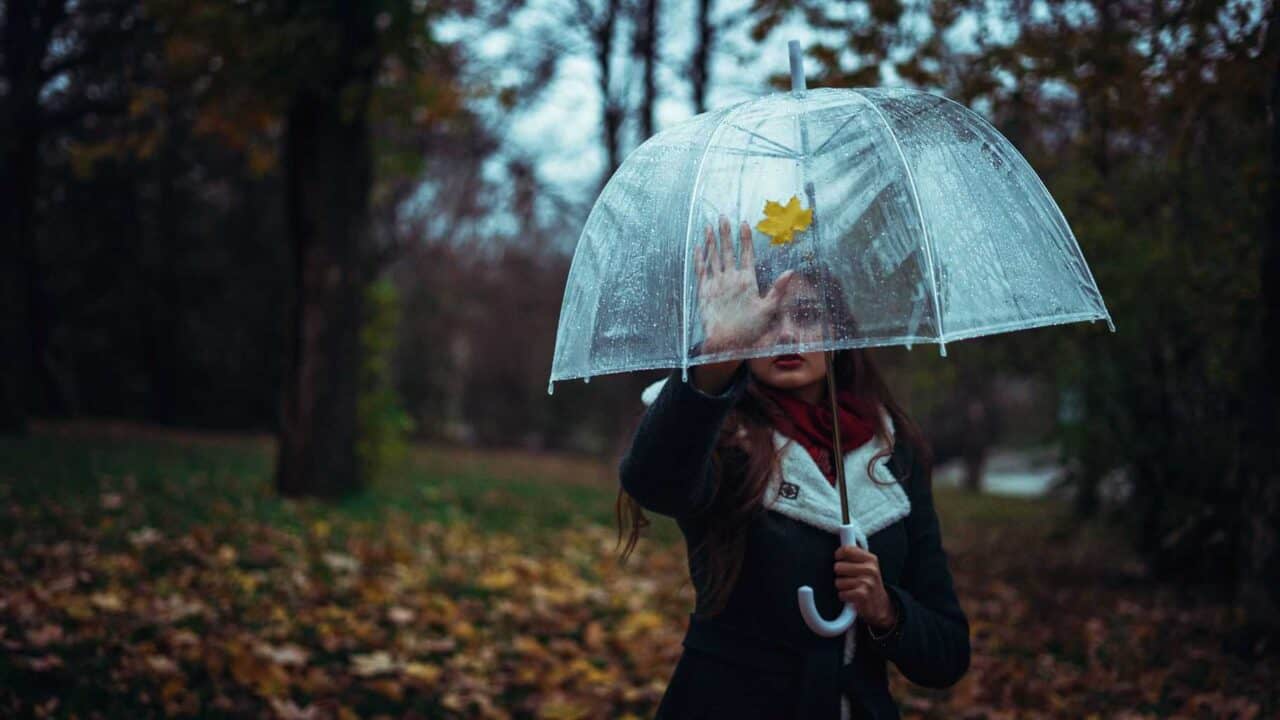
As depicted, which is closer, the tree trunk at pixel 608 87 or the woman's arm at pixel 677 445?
the woman's arm at pixel 677 445

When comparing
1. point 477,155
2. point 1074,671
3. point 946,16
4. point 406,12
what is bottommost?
point 1074,671

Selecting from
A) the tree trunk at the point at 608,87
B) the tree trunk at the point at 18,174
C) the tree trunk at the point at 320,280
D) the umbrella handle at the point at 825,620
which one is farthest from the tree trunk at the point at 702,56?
the umbrella handle at the point at 825,620

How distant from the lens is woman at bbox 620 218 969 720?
1.86m

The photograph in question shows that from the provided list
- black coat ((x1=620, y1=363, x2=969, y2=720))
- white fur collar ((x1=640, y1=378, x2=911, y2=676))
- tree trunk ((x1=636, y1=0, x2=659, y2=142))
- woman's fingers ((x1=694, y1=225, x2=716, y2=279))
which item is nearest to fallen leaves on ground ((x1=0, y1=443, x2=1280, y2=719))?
black coat ((x1=620, y1=363, x2=969, y2=720))

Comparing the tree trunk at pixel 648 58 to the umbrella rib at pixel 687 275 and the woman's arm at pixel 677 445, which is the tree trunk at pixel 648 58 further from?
the woman's arm at pixel 677 445

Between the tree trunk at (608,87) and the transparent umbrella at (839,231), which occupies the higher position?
the tree trunk at (608,87)

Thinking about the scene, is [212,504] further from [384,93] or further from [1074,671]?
[1074,671]

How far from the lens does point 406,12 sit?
26.1 ft

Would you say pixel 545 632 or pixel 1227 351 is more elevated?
pixel 1227 351

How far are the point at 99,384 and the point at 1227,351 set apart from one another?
18.1 meters

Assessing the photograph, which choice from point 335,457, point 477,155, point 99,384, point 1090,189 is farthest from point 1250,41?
point 99,384

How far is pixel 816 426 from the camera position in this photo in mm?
2129

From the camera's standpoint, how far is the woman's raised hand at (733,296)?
1851 mm

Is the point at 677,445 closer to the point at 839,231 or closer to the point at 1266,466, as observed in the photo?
the point at 839,231
